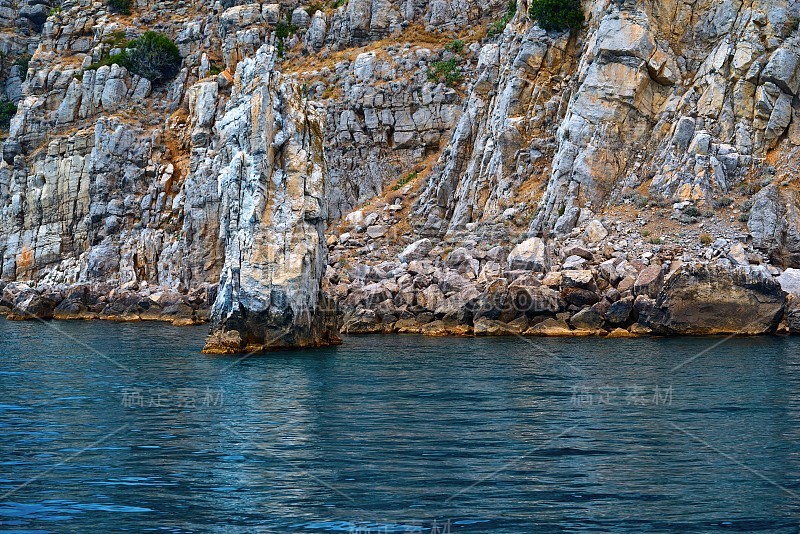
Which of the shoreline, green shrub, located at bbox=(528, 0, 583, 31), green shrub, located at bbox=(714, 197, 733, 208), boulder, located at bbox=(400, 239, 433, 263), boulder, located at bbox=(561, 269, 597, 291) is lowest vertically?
the shoreline

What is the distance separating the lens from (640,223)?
5634cm

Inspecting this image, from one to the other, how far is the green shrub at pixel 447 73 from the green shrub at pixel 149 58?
3099 cm

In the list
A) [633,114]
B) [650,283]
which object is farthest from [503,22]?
[650,283]

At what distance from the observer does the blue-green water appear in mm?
14508

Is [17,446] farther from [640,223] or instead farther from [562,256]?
[640,223]

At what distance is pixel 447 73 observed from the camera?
253 ft

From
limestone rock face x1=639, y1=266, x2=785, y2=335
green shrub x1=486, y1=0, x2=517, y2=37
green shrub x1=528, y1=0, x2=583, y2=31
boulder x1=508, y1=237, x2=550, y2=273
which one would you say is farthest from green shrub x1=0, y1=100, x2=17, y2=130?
limestone rock face x1=639, y1=266, x2=785, y2=335

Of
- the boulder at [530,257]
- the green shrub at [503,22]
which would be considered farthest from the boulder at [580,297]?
the green shrub at [503,22]

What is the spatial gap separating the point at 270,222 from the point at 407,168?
118ft

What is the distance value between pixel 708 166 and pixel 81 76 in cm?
6523

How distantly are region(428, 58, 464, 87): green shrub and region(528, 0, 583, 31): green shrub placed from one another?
10.8m

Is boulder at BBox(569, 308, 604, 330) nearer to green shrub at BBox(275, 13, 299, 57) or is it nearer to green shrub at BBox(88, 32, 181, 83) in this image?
green shrub at BBox(275, 13, 299, 57)

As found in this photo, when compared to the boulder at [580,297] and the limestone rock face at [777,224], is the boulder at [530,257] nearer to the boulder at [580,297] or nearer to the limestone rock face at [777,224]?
the boulder at [580,297]

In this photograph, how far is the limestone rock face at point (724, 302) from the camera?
46.3 meters
